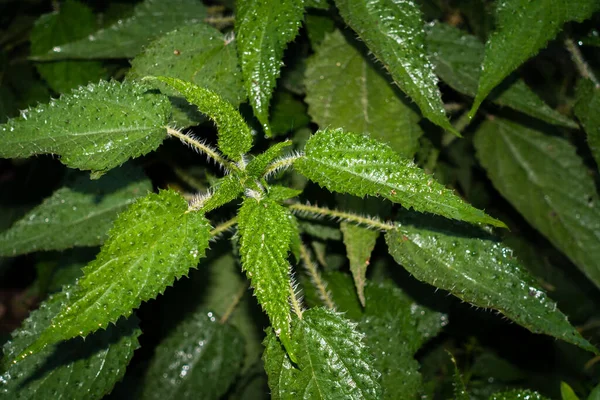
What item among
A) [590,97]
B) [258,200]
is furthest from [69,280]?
[590,97]

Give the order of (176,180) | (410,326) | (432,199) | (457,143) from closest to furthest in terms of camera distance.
A: (432,199) < (410,326) < (176,180) < (457,143)

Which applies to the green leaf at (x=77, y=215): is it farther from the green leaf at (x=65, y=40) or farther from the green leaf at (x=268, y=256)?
the green leaf at (x=268, y=256)

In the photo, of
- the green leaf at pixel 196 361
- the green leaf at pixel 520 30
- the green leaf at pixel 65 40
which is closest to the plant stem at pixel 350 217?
the green leaf at pixel 520 30

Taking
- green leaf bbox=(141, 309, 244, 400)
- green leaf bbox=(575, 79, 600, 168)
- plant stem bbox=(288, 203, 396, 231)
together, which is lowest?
green leaf bbox=(141, 309, 244, 400)

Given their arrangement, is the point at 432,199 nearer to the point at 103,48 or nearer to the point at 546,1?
the point at 546,1

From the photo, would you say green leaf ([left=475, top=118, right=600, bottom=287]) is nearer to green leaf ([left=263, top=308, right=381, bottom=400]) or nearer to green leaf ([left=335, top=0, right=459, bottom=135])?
green leaf ([left=335, top=0, right=459, bottom=135])

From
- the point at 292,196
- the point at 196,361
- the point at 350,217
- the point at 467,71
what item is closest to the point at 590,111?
the point at 467,71

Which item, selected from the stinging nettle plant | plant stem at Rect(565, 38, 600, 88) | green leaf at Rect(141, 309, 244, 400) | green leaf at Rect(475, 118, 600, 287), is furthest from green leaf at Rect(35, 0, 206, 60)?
plant stem at Rect(565, 38, 600, 88)
